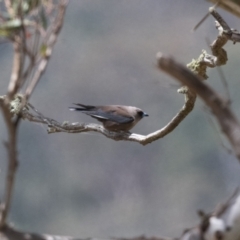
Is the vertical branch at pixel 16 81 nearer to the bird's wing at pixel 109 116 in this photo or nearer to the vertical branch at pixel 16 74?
the vertical branch at pixel 16 74

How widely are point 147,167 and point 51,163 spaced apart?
528 millimetres

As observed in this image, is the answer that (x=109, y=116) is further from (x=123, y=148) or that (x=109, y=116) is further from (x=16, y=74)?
(x=16, y=74)

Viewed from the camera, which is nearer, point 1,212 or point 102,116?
point 1,212

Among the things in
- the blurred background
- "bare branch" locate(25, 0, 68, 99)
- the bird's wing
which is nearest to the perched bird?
the bird's wing

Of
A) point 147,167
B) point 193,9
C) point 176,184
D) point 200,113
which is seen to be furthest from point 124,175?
point 193,9

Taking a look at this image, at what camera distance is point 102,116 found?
6.69 feet

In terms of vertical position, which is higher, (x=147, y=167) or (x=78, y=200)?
(x=147, y=167)

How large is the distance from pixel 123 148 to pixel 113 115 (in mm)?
583

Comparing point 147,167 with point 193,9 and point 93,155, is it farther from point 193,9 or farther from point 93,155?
point 193,9

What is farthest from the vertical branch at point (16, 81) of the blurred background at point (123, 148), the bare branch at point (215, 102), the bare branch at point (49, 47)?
the blurred background at point (123, 148)

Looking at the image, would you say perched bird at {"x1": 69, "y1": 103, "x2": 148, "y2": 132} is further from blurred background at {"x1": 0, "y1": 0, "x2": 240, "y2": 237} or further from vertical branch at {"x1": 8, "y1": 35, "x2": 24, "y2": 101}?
vertical branch at {"x1": 8, "y1": 35, "x2": 24, "y2": 101}

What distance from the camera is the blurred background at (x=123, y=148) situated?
8.07ft

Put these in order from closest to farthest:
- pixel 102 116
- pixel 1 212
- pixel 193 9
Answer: pixel 1 212, pixel 102 116, pixel 193 9

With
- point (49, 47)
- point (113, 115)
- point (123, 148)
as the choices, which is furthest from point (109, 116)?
point (49, 47)
